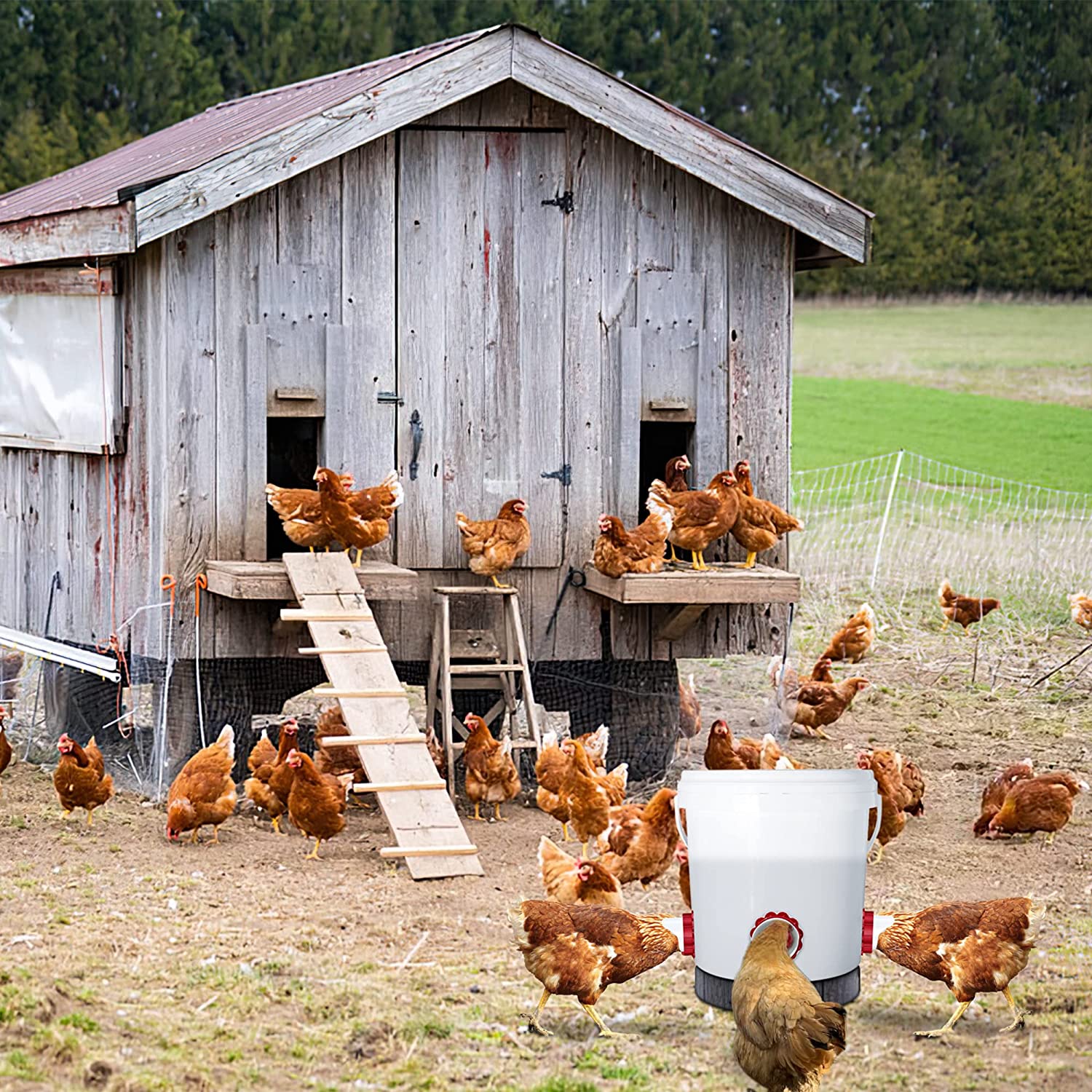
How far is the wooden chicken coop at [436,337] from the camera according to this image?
852cm

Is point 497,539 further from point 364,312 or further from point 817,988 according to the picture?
point 817,988

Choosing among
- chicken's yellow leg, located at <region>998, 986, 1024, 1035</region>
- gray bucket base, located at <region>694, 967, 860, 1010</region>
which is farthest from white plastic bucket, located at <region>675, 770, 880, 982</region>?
chicken's yellow leg, located at <region>998, 986, 1024, 1035</region>

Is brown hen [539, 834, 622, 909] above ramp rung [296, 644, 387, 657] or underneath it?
underneath

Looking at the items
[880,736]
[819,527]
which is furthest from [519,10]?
[880,736]

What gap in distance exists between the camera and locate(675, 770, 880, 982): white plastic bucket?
14.6 ft

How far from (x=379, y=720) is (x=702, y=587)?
6.21 feet

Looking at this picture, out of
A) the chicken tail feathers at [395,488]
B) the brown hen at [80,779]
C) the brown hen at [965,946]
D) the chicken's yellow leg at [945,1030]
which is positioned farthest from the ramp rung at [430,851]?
the chicken's yellow leg at [945,1030]

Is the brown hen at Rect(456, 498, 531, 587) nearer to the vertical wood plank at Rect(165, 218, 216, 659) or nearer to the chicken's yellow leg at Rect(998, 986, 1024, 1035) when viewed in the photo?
the vertical wood plank at Rect(165, 218, 216, 659)

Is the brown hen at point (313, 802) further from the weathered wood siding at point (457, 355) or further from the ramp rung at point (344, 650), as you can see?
the weathered wood siding at point (457, 355)

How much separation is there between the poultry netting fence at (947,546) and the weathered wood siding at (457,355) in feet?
21.2

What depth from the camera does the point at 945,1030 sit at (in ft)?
17.5

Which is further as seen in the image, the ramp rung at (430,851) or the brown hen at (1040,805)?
the brown hen at (1040,805)

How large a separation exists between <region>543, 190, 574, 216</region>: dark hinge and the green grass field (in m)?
14.9

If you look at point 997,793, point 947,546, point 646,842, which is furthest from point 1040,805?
point 947,546
